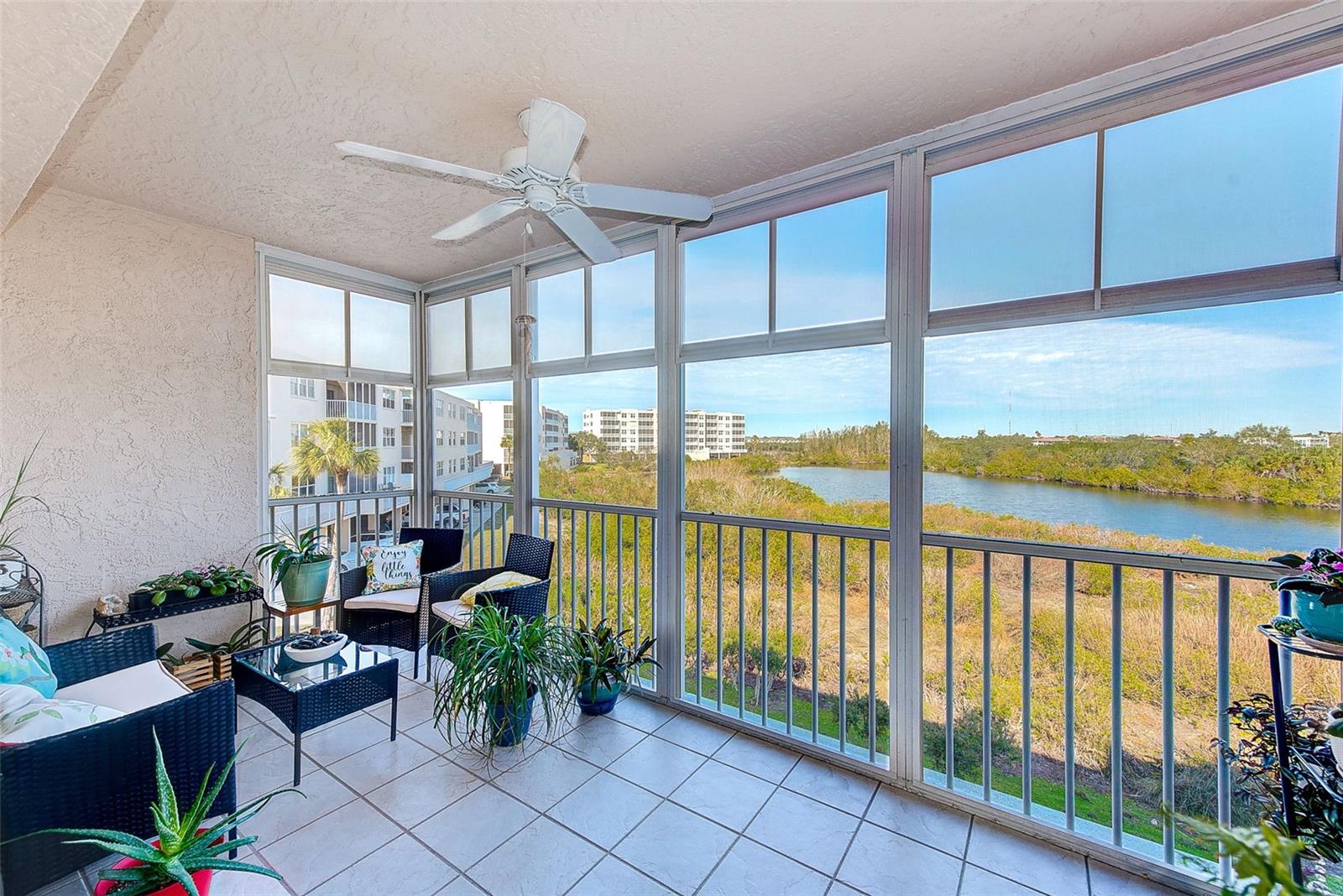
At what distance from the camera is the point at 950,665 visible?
230 cm

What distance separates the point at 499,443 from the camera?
156 inches

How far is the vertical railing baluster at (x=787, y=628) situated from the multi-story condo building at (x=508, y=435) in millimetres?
1583

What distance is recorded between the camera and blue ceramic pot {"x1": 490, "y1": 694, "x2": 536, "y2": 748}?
2.42 meters

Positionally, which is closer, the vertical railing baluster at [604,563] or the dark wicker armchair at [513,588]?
the dark wicker armchair at [513,588]

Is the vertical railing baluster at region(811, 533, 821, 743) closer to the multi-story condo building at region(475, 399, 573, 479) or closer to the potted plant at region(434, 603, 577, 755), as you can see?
the potted plant at region(434, 603, 577, 755)

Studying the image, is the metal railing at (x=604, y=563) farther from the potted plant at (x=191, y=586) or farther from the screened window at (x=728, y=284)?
the potted plant at (x=191, y=586)

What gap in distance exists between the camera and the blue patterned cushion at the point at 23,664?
168cm

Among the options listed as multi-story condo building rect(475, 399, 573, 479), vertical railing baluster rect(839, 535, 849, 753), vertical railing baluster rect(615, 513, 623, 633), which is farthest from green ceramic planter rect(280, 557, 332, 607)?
vertical railing baluster rect(839, 535, 849, 753)

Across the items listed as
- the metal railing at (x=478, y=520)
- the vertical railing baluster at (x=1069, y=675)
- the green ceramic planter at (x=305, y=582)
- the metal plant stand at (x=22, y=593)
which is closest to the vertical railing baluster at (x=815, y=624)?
the vertical railing baluster at (x=1069, y=675)

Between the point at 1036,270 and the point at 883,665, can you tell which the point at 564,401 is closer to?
the point at 883,665

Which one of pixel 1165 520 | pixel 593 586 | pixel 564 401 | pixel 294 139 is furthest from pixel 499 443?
pixel 1165 520

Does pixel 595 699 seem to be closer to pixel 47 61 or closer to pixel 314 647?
pixel 314 647

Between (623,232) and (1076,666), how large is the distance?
3050mm

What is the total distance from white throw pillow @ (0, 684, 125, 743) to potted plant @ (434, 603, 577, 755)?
111 cm
